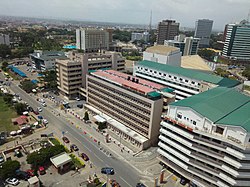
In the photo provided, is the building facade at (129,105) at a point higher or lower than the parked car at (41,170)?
higher

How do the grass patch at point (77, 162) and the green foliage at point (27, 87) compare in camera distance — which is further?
the green foliage at point (27, 87)

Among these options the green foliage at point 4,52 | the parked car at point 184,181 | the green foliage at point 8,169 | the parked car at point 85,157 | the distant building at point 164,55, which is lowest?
the parked car at point 85,157

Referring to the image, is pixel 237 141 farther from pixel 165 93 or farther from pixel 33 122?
pixel 33 122

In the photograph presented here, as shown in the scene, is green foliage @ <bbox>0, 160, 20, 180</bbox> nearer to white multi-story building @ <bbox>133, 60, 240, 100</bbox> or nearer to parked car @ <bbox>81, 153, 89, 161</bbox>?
parked car @ <bbox>81, 153, 89, 161</bbox>

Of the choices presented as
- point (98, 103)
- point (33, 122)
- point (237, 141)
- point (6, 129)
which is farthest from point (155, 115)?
point (6, 129)

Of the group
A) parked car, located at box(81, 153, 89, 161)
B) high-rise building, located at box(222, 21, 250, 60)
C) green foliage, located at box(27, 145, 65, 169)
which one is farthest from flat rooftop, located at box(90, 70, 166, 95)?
high-rise building, located at box(222, 21, 250, 60)

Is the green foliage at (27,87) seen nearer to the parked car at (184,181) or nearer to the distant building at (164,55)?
the distant building at (164,55)

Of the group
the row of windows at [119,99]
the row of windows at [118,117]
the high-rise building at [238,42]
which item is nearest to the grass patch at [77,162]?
the row of windows at [118,117]

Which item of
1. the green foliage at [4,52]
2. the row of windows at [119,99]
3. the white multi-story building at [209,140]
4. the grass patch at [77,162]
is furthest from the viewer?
the green foliage at [4,52]
